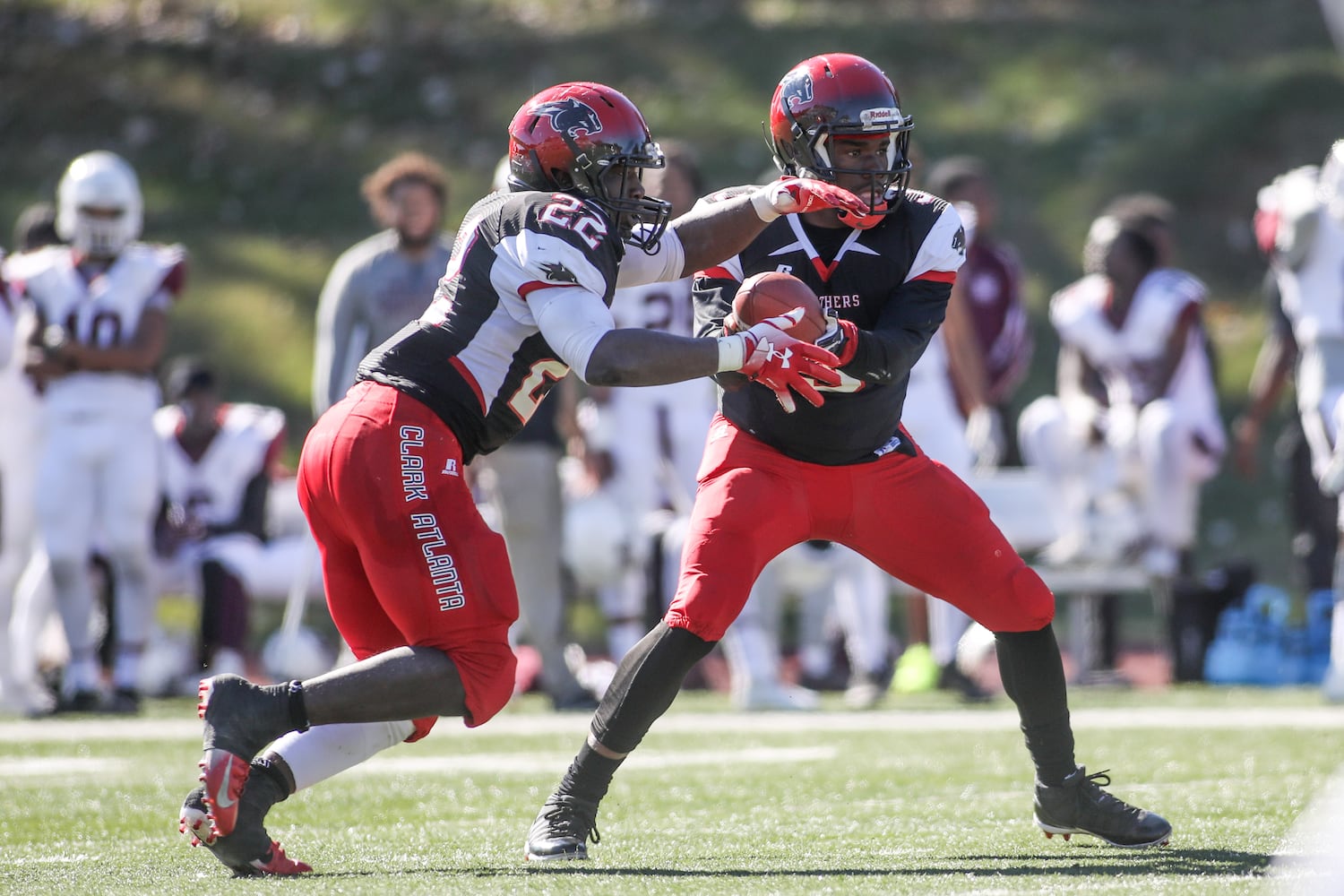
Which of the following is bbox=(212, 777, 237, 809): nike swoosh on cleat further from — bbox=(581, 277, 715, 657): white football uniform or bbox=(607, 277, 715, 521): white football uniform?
bbox=(581, 277, 715, 657): white football uniform

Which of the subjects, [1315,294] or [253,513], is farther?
[253,513]

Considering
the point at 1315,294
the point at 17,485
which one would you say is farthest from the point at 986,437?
the point at 17,485

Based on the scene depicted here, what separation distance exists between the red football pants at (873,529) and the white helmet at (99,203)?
15.2 ft

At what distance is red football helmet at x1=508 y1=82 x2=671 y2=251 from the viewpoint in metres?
4.26

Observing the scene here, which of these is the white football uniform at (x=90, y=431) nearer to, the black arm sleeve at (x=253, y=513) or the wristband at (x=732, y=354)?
the black arm sleeve at (x=253, y=513)

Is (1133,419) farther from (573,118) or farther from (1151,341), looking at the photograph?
(573,118)

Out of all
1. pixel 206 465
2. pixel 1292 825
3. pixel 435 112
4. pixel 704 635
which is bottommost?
pixel 1292 825

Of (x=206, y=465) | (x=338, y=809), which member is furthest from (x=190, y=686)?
(x=338, y=809)

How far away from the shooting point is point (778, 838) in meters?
4.49

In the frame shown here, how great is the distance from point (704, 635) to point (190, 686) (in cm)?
637

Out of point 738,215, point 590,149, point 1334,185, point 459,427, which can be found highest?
point 1334,185

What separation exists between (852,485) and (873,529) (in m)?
0.11

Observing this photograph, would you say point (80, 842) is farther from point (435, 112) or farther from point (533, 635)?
point (435, 112)

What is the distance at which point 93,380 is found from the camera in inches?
325
